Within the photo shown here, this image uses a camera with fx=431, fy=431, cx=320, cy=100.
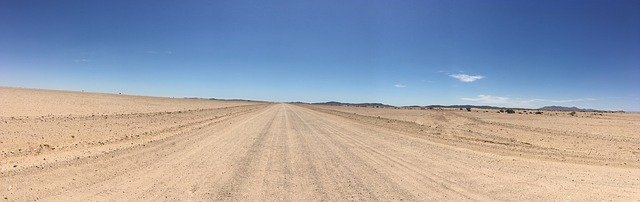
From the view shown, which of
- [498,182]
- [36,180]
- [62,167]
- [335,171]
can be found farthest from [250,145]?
[498,182]

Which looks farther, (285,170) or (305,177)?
(285,170)

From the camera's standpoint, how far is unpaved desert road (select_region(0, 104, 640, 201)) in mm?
7932

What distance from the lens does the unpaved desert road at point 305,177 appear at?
7932 mm

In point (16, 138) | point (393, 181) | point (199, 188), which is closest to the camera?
point (199, 188)

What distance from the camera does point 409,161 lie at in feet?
41.7

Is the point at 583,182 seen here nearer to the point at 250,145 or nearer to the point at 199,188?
the point at 199,188

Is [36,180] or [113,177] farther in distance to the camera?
[113,177]

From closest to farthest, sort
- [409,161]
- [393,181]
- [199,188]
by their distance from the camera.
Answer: [199,188] < [393,181] < [409,161]

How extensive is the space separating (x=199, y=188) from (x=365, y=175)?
3894 mm

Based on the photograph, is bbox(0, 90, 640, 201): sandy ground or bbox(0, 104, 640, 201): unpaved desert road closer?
bbox(0, 104, 640, 201): unpaved desert road

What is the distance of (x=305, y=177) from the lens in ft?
31.7

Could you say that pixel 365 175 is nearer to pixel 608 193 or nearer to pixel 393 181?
pixel 393 181

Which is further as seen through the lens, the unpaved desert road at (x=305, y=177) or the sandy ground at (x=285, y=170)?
the sandy ground at (x=285, y=170)

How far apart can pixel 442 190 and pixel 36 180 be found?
7960 millimetres
